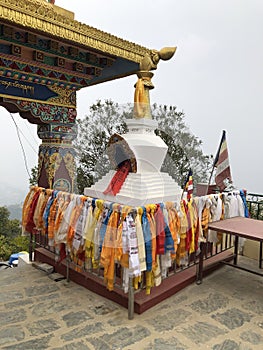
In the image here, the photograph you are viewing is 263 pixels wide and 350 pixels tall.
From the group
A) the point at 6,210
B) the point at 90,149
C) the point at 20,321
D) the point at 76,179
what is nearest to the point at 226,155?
the point at 90,149

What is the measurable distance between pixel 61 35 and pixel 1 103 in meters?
1.41

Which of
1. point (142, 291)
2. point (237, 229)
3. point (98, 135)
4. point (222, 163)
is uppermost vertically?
point (98, 135)

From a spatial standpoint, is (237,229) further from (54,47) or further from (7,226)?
(7,226)

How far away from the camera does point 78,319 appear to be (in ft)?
10.3

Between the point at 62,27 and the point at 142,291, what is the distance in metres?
3.45

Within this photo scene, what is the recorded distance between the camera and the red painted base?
3.34 m

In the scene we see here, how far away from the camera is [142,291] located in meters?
3.46

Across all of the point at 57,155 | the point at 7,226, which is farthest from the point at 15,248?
the point at 57,155

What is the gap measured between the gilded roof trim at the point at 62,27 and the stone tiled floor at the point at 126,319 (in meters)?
3.30

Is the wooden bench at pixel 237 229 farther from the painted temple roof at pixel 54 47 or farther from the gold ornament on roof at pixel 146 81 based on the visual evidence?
the painted temple roof at pixel 54 47

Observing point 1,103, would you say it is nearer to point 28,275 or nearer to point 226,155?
point 28,275

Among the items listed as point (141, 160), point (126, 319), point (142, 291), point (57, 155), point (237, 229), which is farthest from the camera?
point (57, 155)

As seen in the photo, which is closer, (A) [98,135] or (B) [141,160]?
(B) [141,160]

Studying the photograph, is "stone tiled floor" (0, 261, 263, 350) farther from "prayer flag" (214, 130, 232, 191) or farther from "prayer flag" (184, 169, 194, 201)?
"prayer flag" (214, 130, 232, 191)
